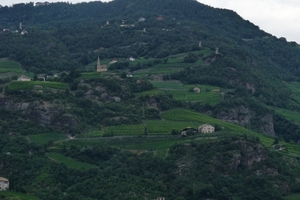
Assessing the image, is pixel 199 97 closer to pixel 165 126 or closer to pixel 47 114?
pixel 165 126

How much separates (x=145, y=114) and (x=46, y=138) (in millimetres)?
11556

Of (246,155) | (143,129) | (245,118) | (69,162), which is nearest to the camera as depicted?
(246,155)

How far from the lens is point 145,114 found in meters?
105

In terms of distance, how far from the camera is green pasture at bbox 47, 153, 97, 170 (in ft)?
298

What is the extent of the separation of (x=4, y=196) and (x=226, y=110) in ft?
154

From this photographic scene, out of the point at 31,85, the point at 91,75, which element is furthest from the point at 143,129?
the point at 91,75

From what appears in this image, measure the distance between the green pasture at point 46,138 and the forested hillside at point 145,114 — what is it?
0.69 feet

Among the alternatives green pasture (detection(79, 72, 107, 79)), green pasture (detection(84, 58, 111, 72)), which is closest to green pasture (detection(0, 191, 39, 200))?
green pasture (detection(79, 72, 107, 79))

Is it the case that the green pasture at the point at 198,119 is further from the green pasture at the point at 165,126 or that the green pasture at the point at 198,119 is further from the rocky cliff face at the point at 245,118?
the rocky cliff face at the point at 245,118

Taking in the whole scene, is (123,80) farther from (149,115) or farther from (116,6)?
(116,6)

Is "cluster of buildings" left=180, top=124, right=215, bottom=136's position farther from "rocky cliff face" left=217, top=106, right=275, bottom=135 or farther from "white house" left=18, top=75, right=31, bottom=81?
"white house" left=18, top=75, right=31, bottom=81

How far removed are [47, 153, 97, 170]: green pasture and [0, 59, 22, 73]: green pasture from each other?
112 ft

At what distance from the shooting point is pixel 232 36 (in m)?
173

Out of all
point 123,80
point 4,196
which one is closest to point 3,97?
point 123,80
